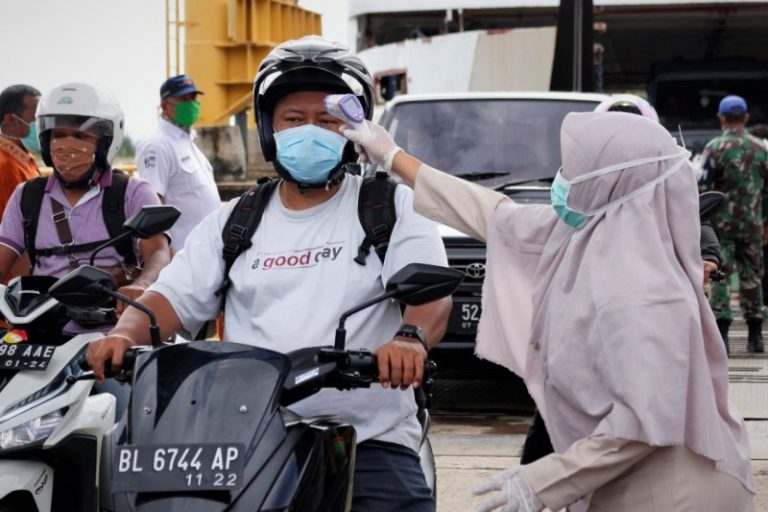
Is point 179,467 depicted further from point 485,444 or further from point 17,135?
point 17,135

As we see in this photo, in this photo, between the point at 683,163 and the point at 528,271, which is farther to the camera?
the point at 528,271

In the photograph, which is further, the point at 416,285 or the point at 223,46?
the point at 223,46

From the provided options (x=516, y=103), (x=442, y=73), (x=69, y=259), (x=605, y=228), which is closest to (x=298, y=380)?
(x=605, y=228)

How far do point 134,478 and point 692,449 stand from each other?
3.97ft

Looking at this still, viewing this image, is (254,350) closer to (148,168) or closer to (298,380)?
(298,380)

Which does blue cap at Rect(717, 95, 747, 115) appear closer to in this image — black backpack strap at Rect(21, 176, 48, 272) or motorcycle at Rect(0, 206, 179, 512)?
black backpack strap at Rect(21, 176, 48, 272)

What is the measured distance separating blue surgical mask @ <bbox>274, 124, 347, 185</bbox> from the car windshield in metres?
5.33

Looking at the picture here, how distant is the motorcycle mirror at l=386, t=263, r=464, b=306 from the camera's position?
3594 millimetres

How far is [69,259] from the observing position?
5.71m

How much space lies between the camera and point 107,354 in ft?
12.6

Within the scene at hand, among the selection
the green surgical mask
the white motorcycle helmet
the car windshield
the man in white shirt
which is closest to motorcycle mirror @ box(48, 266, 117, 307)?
the white motorcycle helmet

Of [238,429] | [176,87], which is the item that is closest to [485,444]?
[176,87]

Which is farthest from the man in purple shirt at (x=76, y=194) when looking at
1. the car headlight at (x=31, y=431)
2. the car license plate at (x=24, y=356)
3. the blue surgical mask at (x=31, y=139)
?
the blue surgical mask at (x=31, y=139)

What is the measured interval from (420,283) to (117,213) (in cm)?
253
